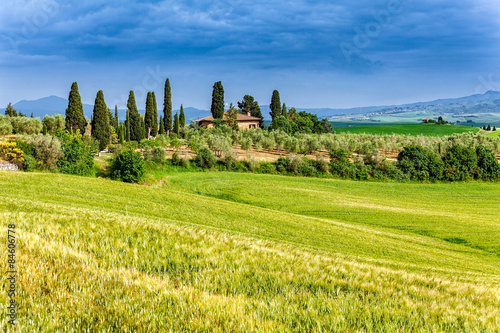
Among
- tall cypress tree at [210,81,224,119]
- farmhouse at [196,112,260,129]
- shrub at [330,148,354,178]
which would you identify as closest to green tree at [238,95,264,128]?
farmhouse at [196,112,260,129]

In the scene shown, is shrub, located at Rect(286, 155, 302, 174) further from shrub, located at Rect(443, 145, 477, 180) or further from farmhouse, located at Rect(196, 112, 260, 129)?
farmhouse, located at Rect(196, 112, 260, 129)

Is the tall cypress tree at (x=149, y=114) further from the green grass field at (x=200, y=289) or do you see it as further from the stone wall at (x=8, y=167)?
the green grass field at (x=200, y=289)

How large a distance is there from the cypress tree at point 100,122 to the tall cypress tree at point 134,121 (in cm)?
1289

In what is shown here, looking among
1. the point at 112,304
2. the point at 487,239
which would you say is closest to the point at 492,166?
the point at 487,239

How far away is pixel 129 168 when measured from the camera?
4328 cm

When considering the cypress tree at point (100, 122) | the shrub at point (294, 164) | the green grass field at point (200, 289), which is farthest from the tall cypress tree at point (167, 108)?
the green grass field at point (200, 289)

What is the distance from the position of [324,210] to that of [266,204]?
673cm

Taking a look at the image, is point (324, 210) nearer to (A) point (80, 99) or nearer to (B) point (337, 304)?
(B) point (337, 304)

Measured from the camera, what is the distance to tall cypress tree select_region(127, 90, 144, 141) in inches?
3201

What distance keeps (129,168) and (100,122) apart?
93.9 feet

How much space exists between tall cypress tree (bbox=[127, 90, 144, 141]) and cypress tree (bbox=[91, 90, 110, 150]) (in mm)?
12891

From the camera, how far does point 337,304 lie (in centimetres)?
562

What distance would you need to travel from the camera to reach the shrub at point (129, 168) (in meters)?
43.2

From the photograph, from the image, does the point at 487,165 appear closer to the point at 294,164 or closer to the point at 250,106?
the point at 294,164
